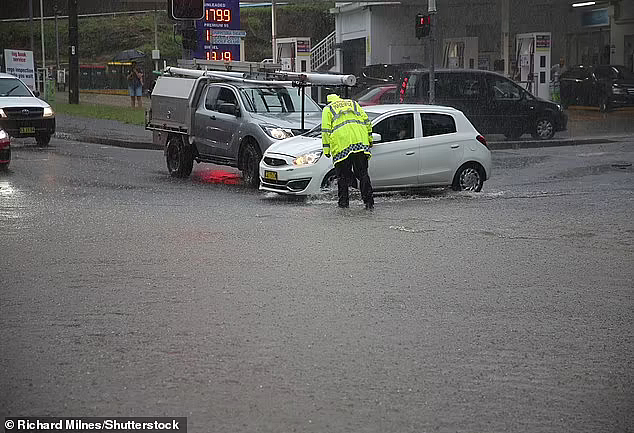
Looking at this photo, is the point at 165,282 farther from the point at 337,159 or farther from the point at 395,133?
the point at 395,133

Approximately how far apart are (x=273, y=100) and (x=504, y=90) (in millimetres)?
10589

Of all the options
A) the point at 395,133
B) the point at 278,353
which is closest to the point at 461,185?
the point at 395,133

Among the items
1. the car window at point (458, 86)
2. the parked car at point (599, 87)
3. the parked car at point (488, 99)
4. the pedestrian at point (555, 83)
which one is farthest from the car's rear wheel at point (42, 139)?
Result: the parked car at point (599, 87)

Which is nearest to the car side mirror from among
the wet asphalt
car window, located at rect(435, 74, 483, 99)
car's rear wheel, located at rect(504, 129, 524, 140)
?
the wet asphalt

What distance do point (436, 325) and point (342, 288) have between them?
56.3 inches

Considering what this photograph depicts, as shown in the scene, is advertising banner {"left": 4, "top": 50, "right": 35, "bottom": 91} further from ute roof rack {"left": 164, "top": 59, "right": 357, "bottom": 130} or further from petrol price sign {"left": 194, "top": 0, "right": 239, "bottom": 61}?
ute roof rack {"left": 164, "top": 59, "right": 357, "bottom": 130}

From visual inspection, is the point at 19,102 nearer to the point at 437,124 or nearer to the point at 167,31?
the point at 437,124

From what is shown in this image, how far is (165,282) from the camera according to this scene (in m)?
9.13

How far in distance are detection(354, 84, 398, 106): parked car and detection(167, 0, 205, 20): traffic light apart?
7.18 metres

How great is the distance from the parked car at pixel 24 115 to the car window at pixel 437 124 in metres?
12.3

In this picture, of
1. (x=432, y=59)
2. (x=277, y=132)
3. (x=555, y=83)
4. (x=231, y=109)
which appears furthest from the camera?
(x=555, y=83)

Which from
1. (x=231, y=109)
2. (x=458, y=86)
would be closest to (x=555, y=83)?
(x=458, y=86)

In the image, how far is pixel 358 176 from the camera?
14664mm

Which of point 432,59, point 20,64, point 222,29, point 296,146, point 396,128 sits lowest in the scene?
point 296,146
